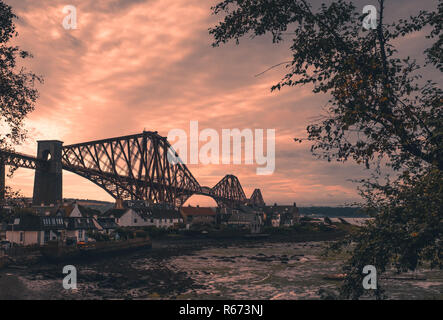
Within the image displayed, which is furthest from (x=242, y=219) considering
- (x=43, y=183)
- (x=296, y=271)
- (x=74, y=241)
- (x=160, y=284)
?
(x=160, y=284)

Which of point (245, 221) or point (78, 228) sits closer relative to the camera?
point (78, 228)

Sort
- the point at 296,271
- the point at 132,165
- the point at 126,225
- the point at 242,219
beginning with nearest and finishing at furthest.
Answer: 1. the point at 296,271
2. the point at 126,225
3. the point at 242,219
4. the point at 132,165

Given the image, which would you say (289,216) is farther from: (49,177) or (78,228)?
(78,228)

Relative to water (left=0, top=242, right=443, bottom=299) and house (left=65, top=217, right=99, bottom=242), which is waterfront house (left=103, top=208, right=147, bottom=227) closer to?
house (left=65, top=217, right=99, bottom=242)

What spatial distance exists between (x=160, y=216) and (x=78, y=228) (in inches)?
2127

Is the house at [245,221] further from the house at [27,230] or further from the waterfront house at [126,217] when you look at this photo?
the house at [27,230]

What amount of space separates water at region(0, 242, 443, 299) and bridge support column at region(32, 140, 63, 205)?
205ft

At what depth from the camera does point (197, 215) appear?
477 ft

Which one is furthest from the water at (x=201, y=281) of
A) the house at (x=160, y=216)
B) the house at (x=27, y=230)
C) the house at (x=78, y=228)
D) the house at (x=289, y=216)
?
the house at (x=289, y=216)

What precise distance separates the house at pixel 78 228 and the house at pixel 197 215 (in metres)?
66.7

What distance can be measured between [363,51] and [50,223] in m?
65.8

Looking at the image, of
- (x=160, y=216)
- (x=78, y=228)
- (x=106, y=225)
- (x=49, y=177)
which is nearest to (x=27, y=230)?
(x=78, y=228)

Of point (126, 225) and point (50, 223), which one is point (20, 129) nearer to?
point (50, 223)

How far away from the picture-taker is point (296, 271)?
147ft
